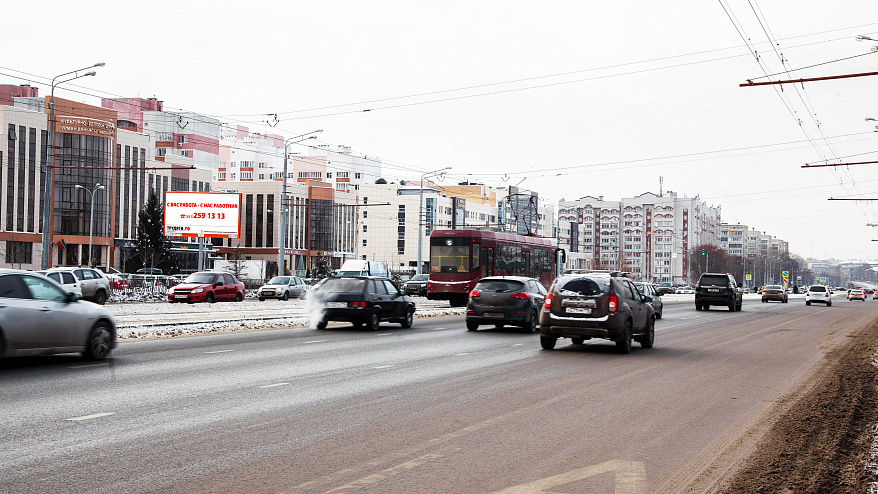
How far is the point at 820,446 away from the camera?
7.77m

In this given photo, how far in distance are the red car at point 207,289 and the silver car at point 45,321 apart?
25.7 m

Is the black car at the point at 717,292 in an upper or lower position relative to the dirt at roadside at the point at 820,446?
upper

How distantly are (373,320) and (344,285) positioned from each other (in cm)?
131

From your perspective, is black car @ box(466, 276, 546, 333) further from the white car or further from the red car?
the white car

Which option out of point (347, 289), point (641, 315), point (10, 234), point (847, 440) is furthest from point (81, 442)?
point (10, 234)

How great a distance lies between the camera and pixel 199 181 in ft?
433

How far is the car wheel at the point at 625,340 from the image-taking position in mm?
17062

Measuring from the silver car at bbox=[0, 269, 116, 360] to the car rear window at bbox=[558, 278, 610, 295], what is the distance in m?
8.70

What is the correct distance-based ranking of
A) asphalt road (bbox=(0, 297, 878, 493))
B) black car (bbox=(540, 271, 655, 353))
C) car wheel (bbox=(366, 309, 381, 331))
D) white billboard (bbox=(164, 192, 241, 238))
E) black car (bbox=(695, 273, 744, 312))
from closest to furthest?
1. asphalt road (bbox=(0, 297, 878, 493))
2. black car (bbox=(540, 271, 655, 353))
3. car wheel (bbox=(366, 309, 381, 331))
4. black car (bbox=(695, 273, 744, 312))
5. white billboard (bbox=(164, 192, 241, 238))

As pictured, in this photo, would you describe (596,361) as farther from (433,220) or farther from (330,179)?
(330,179)

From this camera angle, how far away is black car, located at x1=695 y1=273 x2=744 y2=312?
148 ft

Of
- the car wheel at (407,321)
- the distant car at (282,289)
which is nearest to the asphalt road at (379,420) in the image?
the car wheel at (407,321)

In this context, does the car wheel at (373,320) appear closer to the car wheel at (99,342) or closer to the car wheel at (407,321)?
the car wheel at (407,321)

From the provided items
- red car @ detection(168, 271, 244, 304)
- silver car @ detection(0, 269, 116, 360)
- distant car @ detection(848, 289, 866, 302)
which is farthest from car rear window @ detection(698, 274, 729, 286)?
distant car @ detection(848, 289, 866, 302)
